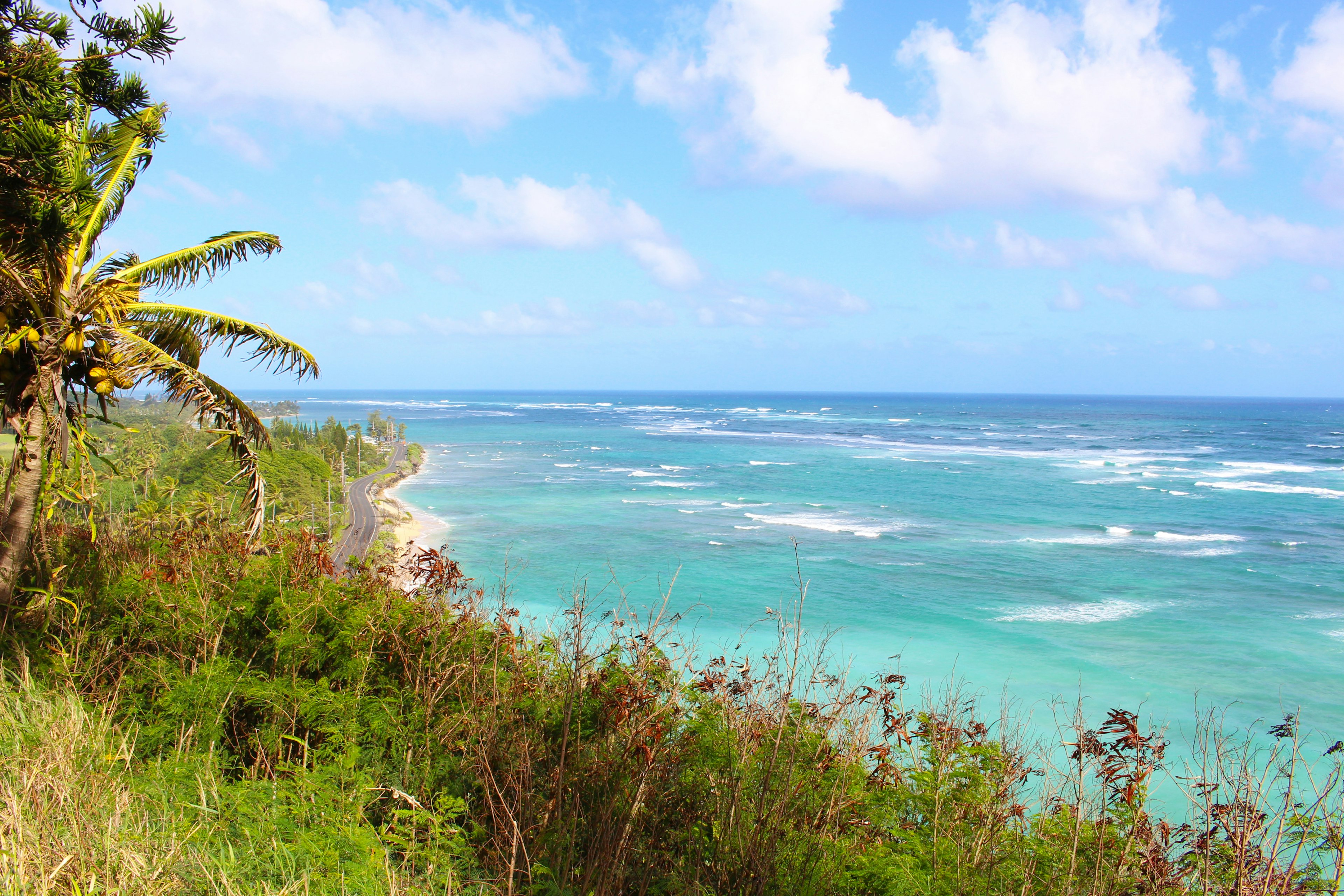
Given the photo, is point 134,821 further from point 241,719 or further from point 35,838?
point 241,719

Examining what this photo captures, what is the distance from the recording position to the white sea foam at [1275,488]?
57.4m

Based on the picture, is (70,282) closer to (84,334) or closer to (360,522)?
(84,334)

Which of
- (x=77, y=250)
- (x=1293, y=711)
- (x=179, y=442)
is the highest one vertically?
(x=77, y=250)

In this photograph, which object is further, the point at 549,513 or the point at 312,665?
the point at 549,513

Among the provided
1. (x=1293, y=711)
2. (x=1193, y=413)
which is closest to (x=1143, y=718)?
(x=1293, y=711)

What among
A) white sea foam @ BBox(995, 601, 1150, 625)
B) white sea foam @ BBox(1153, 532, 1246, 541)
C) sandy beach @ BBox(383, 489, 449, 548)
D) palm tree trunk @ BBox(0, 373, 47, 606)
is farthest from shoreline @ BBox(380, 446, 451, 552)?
white sea foam @ BBox(1153, 532, 1246, 541)

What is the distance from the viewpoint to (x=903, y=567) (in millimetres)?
36562

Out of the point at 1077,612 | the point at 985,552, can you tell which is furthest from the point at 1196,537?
the point at 1077,612

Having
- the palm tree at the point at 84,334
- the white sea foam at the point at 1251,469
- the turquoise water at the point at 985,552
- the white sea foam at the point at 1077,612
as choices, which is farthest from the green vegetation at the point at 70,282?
the white sea foam at the point at 1251,469

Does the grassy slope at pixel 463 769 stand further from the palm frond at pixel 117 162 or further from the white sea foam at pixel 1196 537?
the white sea foam at pixel 1196 537

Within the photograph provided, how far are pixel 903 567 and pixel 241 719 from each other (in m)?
34.2

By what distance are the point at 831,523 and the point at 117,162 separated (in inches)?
1664

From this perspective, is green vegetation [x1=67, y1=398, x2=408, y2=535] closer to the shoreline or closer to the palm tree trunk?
the palm tree trunk

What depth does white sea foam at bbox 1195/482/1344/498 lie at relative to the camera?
188 ft
